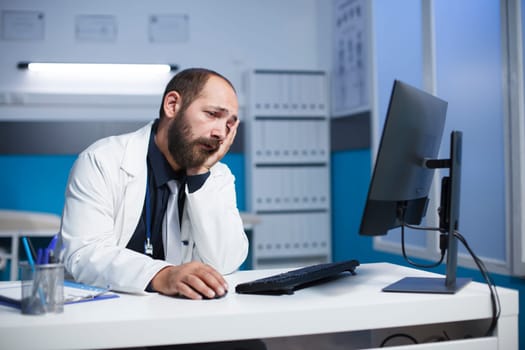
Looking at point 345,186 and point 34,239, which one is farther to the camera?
point 345,186

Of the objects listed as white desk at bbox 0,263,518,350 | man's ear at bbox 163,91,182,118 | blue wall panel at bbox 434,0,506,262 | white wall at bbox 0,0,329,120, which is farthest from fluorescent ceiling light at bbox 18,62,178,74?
white desk at bbox 0,263,518,350

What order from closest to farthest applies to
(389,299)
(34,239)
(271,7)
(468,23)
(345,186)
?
(389,299) < (468,23) < (34,239) < (345,186) < (271,7)

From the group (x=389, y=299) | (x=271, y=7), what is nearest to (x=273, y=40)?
(x=271, y=7)

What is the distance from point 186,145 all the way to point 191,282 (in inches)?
19.6

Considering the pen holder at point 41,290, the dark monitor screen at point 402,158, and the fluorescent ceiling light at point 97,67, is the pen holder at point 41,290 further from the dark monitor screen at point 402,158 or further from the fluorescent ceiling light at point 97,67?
the fluorescent ceiling light at point 97,67

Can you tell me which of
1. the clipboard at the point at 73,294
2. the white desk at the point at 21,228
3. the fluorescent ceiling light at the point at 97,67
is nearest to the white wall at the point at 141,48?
the fluorescent ceiling light at the point at 97,67

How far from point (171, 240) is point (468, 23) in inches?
74.4

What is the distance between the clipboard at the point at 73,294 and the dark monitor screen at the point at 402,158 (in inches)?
20.9

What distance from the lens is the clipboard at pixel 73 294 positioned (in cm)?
104

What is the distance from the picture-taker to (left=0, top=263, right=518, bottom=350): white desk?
92cm

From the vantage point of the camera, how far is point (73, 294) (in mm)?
1106

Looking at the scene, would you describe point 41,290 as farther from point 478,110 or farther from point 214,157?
point 478,110

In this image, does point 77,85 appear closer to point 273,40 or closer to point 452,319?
point 273,40

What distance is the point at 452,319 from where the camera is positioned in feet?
3.67
